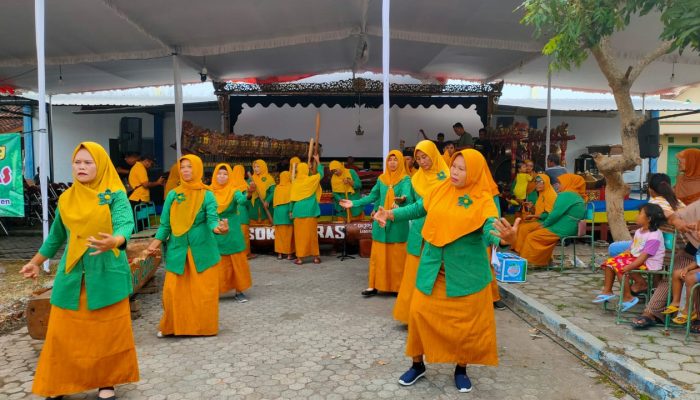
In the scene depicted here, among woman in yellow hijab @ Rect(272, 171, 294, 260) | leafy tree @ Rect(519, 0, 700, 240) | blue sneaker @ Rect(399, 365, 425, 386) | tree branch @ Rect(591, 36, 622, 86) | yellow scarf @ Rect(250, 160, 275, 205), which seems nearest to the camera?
blue sneaker @ Rect(399, 365, 425, 386)

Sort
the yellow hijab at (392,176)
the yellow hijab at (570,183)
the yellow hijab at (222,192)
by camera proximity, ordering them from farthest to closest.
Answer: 1. the yellow hijab at (570,183)
2. the yellow hijab at (222,192)
3. the yellow hijab at (392,176)

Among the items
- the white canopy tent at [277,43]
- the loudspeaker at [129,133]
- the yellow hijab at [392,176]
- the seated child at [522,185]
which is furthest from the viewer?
the loudspeaker at [129,133]

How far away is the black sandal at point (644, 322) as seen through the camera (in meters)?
4.55

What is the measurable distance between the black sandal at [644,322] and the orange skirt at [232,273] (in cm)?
417

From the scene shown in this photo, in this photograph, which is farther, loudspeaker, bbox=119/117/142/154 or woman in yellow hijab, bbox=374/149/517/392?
loudspeaker, bbox=119/117/142/154

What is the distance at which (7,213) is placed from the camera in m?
6.42

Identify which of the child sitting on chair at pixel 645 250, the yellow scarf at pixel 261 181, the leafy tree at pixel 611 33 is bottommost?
the child sitting on chair at pixel 645 250

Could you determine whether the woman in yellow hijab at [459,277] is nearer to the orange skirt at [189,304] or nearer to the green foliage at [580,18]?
the orange skirt at [189,304]

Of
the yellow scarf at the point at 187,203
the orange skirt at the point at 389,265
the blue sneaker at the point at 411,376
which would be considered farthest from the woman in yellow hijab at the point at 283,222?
the blue sneaker at the point at 411,376

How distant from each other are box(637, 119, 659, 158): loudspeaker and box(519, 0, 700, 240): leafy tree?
12.6 inches

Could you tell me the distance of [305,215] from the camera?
26.7 ft

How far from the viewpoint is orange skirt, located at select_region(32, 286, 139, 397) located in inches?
125

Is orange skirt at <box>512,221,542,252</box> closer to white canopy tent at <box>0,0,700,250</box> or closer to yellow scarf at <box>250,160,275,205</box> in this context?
white canopy tent at <box>0,0,700,250</box>

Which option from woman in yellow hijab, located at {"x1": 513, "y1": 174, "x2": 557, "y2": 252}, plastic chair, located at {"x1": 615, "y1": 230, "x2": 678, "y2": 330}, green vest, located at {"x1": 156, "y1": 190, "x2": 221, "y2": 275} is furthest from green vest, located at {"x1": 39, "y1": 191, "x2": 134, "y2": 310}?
woman in yellow hijab, located at {"x1": 513, "y1": 174, "x2": 557, "y2": 252}
